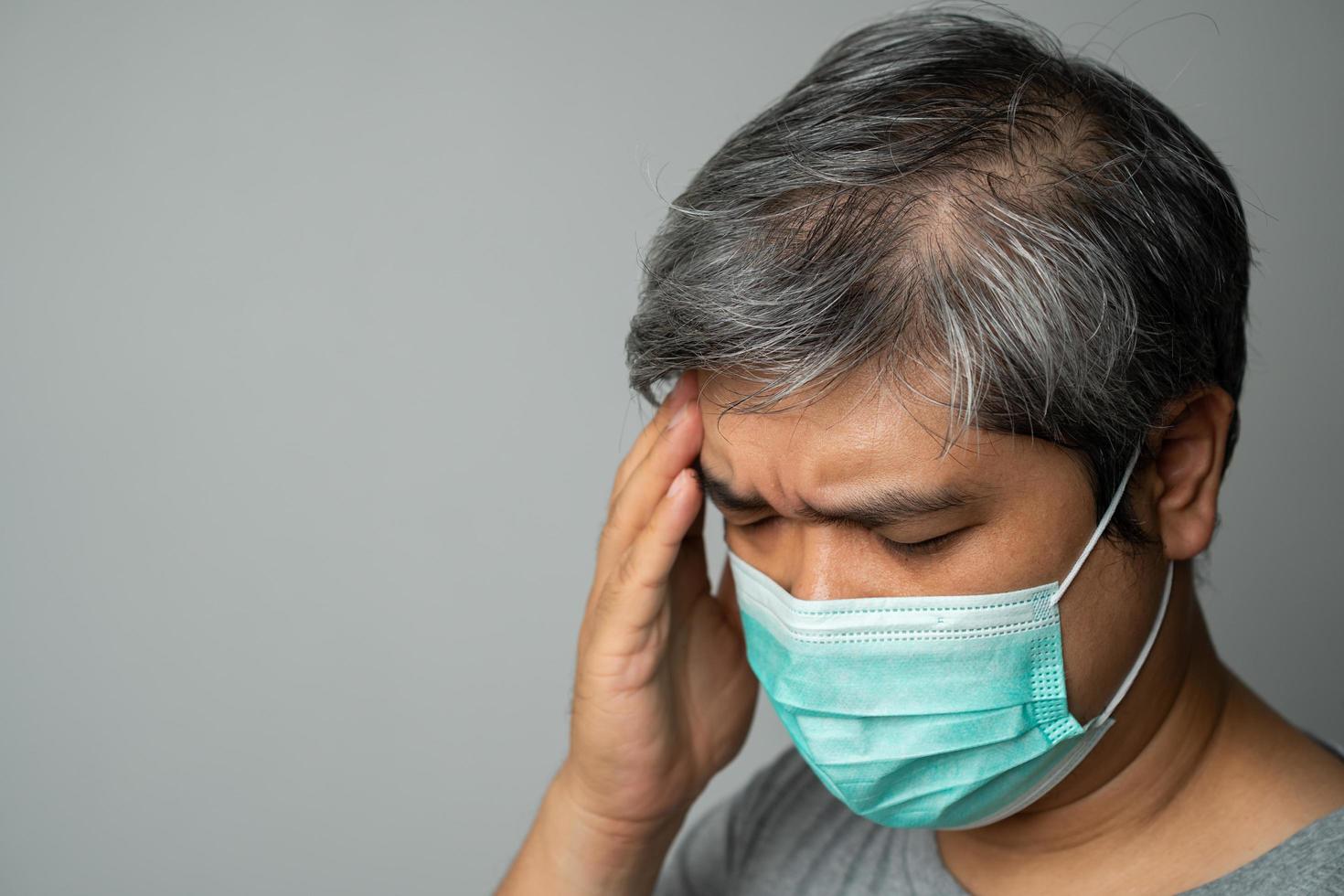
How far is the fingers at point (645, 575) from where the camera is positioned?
1.86m

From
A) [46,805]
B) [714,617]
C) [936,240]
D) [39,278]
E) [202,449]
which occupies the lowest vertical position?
[46,805]

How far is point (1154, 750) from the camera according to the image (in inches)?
67.0

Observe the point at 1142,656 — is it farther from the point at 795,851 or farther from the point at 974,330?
the point at 795,851

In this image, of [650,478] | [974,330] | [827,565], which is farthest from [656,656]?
[974,330]

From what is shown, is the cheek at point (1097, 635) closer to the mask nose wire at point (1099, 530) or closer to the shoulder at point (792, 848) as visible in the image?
the mask nose wire at point (1099, 530)

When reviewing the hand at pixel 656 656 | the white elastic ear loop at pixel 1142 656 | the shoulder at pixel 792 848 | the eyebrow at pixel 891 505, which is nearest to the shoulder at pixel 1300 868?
the white elastic ear loop at pixel 1142 656

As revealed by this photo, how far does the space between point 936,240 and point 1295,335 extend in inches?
65.3

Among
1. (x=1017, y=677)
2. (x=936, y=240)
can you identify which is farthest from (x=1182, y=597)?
(x=936, y=240)

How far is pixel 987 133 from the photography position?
152 centimetres

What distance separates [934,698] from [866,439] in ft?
1.14

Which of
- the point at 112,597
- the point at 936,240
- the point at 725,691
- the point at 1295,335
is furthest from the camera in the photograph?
the point at 112,597

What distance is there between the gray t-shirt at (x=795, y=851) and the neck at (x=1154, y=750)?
5.0 inches

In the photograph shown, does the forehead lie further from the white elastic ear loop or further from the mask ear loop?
the white elastic ear loop

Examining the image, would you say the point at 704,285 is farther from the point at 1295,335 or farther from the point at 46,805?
the point at 46,805
